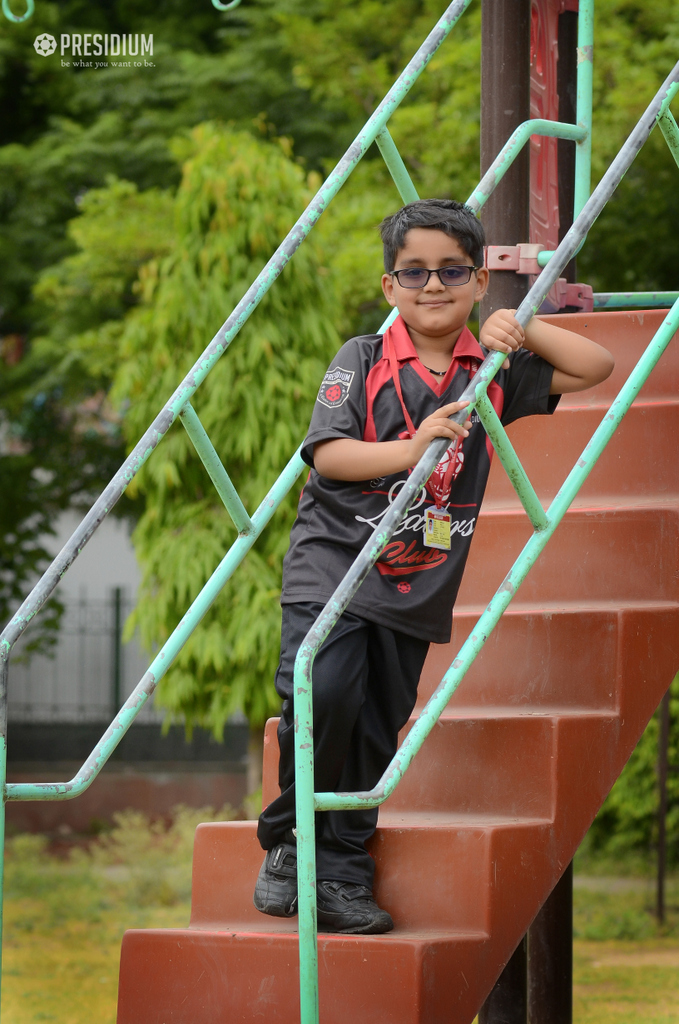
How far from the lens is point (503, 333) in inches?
96.8

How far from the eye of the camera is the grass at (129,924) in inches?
222

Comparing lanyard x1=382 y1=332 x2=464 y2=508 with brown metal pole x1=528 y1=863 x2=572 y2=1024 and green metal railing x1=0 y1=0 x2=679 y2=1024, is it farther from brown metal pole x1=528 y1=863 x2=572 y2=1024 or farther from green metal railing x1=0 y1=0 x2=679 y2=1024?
brown metal pole x1=528 y1=863 x2=572 y2=1024

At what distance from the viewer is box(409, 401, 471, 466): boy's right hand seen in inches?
88.7

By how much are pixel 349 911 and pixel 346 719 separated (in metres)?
0.36

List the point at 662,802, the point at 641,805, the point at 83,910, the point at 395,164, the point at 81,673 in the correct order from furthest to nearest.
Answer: the point at 81,673, the point at 641,805, the point at 83,910, the point at 662,802, the point at 395,164

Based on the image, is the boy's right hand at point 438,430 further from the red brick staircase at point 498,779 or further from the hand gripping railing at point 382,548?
the red brick staircase at point 498,779

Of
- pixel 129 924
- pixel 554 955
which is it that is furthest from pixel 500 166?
pixel 129 924

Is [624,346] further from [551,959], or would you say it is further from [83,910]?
[83,910]

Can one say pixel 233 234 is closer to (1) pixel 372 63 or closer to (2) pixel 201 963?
(1) pixel 372 63

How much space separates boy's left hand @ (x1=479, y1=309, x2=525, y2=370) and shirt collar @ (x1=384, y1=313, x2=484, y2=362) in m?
0.14

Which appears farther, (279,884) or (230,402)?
(230,402)

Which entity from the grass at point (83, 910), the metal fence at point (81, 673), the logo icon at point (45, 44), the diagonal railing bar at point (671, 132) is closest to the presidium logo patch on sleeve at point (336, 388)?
the diagonal railing bar at point (671, 132)

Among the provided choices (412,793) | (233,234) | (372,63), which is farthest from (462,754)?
(372,63)

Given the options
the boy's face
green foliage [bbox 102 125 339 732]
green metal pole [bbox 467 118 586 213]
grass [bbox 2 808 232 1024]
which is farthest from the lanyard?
green foliage [bbox 102 125 339 732]
